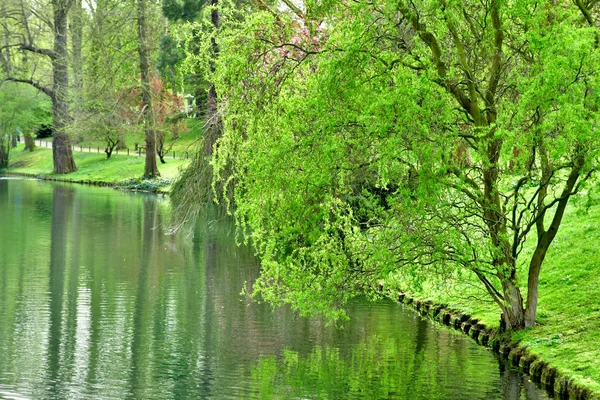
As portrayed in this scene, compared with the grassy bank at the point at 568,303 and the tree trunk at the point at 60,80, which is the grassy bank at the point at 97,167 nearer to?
the tree trunk at the point at 60,80

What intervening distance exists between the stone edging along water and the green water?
0.85ft

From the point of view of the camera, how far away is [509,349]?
17500 millimetres

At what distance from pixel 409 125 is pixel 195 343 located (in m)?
6.22

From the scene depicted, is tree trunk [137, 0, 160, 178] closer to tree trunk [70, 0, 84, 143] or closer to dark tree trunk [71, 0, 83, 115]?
tree trunk [70, 0, 84, 143]

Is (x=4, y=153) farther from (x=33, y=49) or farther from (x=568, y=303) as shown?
(x=568, y=303)

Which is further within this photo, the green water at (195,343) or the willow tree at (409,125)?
the green water at (195,343)

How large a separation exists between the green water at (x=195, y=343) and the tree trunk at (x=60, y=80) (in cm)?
4052

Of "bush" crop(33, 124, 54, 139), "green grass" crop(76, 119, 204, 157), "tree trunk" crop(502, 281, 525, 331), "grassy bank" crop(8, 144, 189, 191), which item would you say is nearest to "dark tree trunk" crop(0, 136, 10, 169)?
"grassy bank" crop(8, 144, 189, 191)

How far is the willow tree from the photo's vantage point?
49.1 ft

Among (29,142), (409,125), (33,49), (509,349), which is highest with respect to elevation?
(33,49)

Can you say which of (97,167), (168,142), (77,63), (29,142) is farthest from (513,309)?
(29,142)

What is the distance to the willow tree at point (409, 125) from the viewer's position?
49.1ft

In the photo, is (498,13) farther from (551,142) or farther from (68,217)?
(68,217)

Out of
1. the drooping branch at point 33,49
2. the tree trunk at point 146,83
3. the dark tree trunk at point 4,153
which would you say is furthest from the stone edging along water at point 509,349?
the dark tree trunk at point 4,153
